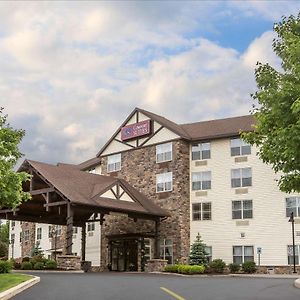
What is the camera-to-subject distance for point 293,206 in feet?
131

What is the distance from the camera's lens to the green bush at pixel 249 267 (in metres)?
39.5

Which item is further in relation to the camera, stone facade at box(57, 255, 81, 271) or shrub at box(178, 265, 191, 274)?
shrub at box(178, 265, 191, 274)

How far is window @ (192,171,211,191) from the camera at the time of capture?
4391cm

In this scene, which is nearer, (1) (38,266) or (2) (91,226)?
(1) (38,266)

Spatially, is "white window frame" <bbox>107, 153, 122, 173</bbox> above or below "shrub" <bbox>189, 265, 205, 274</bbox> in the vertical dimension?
above

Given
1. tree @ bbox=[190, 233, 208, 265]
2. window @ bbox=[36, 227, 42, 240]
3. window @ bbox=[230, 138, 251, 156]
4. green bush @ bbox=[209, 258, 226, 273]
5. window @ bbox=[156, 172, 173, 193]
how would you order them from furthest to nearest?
window @ bbox=[36, 227, 42, 240] → window @ bbox=[156, 172, 173, 193] → window @ bbox=[230, 138, 251, 156] → tree @ bbox=[190, 233, 208, 265] → green bush @ bbox=[209, 258, 226, 273]

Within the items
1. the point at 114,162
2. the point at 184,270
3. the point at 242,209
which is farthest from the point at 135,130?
the point at 184,270

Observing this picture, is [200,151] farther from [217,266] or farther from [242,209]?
[217,266]

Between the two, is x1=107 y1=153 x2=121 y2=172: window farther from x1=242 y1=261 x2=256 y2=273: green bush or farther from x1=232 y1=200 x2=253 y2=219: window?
x1=242 y1=261 x2=256 y2=273: green bush

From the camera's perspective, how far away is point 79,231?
169ft

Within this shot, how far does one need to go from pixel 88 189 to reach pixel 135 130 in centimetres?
936

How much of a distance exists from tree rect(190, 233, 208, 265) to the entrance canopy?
336 centimetres

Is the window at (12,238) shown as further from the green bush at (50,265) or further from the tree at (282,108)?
the tree at (282,108)

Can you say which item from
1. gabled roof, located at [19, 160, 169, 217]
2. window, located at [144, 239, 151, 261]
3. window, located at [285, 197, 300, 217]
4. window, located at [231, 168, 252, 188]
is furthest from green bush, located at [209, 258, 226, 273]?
window, located at [231, 168, 252, 188]
